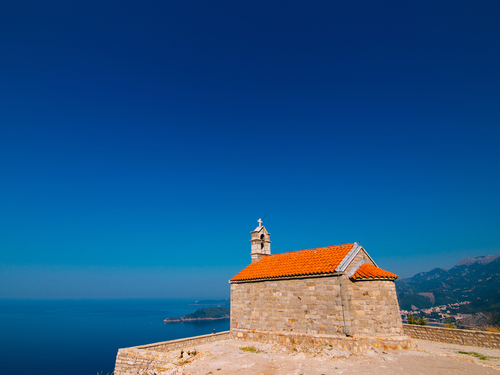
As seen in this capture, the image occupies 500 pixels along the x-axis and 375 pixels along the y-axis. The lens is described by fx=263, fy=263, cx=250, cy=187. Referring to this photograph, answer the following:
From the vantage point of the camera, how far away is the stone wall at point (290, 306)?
15688 mm

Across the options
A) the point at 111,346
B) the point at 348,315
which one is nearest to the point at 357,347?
the point at 348,315

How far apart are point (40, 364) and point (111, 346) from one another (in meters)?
22.9

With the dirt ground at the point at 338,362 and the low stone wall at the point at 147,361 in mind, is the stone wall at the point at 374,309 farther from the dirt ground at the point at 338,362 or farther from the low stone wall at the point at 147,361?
the low stone wall at the point at 147,361

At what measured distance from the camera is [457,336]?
1623 cm

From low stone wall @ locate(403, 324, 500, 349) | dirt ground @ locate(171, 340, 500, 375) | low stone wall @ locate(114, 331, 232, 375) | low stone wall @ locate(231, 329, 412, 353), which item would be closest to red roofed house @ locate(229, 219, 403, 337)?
low stone wall @ locate(231, 329, 412, 353)

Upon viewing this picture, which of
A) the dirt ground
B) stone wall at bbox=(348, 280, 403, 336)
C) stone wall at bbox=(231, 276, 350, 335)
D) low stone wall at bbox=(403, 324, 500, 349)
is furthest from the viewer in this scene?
stone wall at bbox=(231, 276, 350, 335)

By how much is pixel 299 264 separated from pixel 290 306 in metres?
2.88

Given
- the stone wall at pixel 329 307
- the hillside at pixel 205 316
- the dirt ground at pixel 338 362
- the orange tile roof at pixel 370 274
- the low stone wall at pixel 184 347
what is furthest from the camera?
the hillside at pixel 205 316

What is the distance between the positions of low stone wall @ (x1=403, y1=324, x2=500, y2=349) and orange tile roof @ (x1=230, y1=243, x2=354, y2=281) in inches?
306

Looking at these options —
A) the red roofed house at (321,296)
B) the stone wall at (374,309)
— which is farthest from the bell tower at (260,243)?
the stone wall at (374,309)

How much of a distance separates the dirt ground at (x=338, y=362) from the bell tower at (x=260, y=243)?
9.86m

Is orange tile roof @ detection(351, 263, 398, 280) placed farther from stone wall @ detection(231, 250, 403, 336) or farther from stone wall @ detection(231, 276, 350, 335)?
stone wall @ detection(231, 276, 350, 335)

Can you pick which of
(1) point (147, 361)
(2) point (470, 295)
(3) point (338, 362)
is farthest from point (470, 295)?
(1) point (147, 361)

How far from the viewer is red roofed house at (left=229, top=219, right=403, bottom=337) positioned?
49.6 feet
